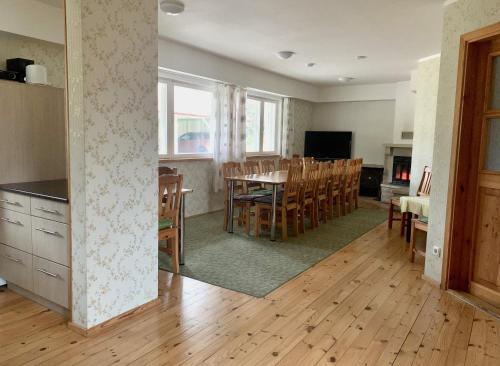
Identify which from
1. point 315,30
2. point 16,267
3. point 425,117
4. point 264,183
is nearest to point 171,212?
point 16,267

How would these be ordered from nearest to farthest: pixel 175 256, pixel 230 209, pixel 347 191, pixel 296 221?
pixel 175 256 < pixel 296 221 < pixel 230 209 < pixel 347 191

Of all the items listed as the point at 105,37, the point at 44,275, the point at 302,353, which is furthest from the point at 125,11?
the point at 302,353

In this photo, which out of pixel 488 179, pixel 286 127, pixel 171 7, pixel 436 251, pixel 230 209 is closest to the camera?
pixel 488 179

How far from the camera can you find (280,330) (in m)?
→ 2.47

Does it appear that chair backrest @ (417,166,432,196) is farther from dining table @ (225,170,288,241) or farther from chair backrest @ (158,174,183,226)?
chair backrest @ (158,174,183,226)

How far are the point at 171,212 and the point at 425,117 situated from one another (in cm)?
449

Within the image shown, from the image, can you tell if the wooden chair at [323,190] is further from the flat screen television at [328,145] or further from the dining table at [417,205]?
the flat screen television at [328,145]

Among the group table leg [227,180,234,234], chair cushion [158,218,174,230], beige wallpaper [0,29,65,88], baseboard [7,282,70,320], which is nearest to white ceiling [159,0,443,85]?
beige wallpaper [0,29,65,88]

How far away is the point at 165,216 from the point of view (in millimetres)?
3311

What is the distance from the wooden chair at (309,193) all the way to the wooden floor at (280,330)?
1778mm

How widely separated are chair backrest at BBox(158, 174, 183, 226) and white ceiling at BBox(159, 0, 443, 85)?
71.8 inches

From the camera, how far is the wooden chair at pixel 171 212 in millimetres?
3213

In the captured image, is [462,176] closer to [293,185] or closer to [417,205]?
A: [417,205]

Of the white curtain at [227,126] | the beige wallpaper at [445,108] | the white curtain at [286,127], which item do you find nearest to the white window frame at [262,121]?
the white curtain at [286,127]
